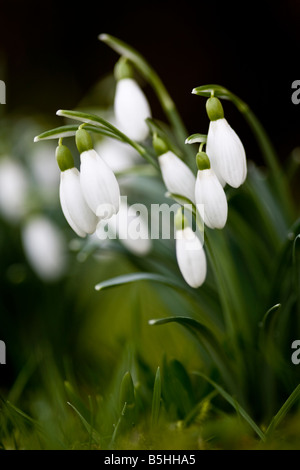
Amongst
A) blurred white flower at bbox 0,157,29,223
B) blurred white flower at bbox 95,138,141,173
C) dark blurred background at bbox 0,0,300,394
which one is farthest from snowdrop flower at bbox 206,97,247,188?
dark blurred background at bbox 0,0,300,394

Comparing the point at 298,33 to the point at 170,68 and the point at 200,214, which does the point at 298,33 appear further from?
→ the point at 200,214

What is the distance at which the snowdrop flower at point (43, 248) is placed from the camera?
3.30 feet

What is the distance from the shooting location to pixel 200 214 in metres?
0.62

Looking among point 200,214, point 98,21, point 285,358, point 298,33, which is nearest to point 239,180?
point 200,214

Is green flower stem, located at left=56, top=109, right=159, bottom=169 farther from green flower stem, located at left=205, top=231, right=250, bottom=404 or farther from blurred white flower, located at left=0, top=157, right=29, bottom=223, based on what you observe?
A: blurred white flower, located at left=0, top=157, right=29, bottom=223

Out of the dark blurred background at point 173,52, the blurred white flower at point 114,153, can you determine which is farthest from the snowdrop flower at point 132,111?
the dark blurred background at point 173,52

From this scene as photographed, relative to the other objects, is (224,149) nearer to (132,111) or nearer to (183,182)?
(183,182)

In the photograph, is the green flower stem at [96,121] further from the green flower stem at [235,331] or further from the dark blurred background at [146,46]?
the dark blurred background at [146,46]

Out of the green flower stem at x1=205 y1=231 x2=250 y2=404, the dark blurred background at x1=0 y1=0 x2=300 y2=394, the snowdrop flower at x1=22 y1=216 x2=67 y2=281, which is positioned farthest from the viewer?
the dark blurred background at x1=0 y1=0 x2=300 y2=394

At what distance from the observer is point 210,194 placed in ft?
Result: 1.93

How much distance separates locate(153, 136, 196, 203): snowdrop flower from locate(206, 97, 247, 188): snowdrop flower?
0.16 ft

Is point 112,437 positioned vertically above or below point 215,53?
below

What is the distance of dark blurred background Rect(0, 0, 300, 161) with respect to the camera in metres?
1.87
